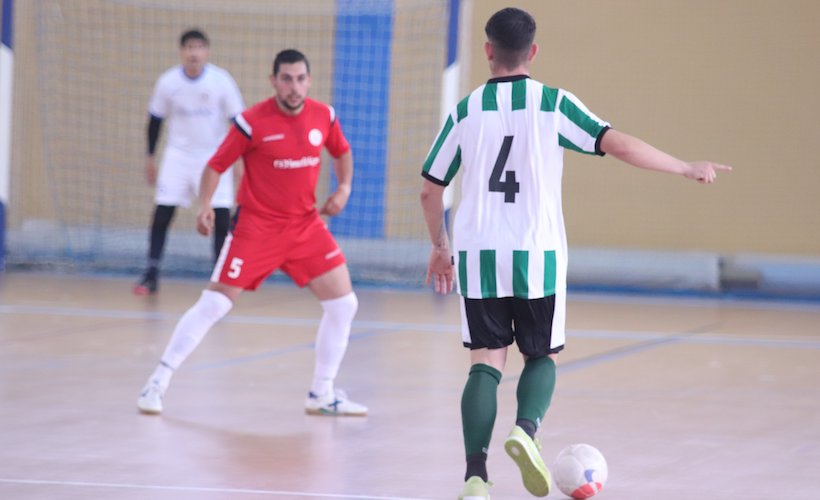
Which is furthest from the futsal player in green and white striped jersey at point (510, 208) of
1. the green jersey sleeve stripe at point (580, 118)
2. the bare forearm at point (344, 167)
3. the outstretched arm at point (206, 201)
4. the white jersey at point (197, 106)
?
the white jersey at point (197, 106)

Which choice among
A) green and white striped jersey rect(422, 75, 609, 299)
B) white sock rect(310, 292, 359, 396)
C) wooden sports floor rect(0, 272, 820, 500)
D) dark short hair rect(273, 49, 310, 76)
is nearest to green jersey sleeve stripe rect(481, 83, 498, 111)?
green and white striped jersey rect(422, 75, 609, 299)

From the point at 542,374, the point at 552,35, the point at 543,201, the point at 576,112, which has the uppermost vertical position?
the point at 552,35

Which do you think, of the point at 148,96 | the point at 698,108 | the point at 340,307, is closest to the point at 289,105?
the point at 340,307

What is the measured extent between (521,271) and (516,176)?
29cm

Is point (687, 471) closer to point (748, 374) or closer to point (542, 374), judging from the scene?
point (542, 374)

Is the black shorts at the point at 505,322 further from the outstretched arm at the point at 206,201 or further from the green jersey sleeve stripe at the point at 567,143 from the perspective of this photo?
the outstretched arm at the point at 206,201

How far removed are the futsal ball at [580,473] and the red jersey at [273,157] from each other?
6.69ft

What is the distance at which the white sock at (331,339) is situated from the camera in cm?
558

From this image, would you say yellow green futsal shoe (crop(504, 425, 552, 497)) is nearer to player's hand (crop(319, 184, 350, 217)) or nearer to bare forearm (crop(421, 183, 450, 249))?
bare forearm (crop(421, 183, 450, 249))

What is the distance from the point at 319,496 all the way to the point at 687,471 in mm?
1308

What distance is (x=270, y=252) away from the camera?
556cm

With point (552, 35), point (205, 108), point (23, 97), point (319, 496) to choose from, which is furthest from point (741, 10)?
point (319, 496)

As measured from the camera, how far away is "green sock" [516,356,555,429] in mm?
3855

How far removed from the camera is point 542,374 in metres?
3.94
